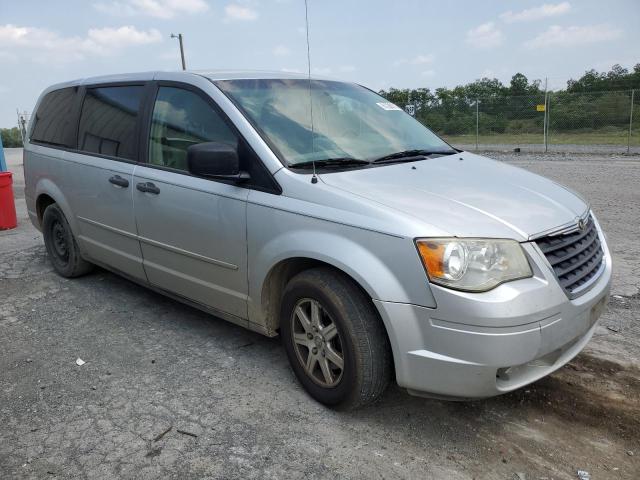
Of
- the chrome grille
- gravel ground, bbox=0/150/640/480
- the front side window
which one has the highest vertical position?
the front side window

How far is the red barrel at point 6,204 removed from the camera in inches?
303

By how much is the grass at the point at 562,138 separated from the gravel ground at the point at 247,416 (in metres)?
16.4

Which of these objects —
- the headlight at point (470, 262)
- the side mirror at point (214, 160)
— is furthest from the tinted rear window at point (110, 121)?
the headlight at point (470, 262)

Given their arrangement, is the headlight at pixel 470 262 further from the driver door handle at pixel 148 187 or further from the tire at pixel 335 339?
the driver door handle at pixel 148 187

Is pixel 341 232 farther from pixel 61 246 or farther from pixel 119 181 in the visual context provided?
pixel 61 246

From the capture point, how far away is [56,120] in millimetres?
5098

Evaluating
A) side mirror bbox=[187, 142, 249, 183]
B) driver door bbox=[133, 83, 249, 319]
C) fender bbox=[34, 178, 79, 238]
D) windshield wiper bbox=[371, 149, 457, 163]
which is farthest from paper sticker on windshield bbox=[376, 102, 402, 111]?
fender bbox=[34, 178, 79, 238]

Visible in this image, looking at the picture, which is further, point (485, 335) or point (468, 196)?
point (468, 196)

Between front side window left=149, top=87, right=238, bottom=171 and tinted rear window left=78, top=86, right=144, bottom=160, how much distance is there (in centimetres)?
25

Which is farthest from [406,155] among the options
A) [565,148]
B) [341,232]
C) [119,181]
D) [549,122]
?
[549,122]

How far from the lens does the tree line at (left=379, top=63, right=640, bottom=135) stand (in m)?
19.0

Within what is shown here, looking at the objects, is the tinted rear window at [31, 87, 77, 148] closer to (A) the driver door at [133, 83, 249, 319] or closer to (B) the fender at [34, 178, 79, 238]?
(B) the fender at [34, 178, 79, 238]

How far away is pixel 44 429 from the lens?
2924 millimetres

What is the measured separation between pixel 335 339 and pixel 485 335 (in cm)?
81
